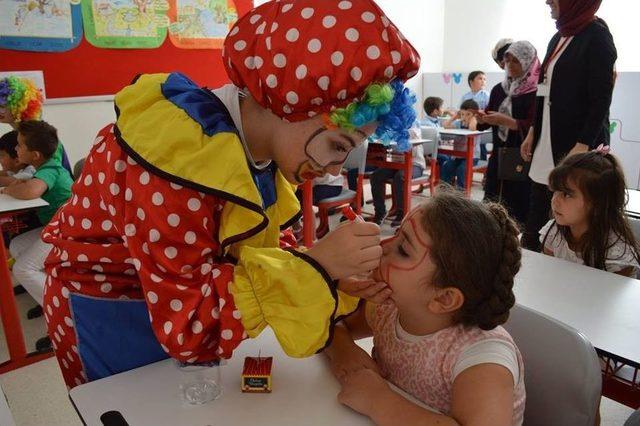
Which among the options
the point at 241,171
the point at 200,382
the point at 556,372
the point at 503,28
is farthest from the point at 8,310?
the point at 503,28

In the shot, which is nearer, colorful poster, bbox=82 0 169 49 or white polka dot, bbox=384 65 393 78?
white polka dot, bbox=384 65 393 78

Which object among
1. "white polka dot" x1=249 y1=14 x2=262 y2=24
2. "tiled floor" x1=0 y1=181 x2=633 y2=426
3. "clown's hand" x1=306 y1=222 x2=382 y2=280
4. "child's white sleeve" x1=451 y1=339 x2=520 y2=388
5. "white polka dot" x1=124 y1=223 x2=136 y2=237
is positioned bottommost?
"tiled floor" x1=0 y1=181 x2=633 y2=426

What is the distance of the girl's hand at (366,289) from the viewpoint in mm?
1016

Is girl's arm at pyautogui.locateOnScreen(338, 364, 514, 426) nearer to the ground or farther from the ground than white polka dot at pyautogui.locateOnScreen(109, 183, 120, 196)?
nearer to the ground

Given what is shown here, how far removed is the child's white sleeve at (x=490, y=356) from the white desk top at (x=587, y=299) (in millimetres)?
470

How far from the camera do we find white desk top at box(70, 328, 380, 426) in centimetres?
86

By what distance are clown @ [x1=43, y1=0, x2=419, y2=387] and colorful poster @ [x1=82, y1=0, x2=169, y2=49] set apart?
341cm

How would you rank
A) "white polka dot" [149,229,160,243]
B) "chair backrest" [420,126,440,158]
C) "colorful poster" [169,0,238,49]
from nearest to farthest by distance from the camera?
"white polka dot" [149,229,160,243]
"colorful poster" [169,0,238,49]
"chair backrest" [420,126,440,158]

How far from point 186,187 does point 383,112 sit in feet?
1.14

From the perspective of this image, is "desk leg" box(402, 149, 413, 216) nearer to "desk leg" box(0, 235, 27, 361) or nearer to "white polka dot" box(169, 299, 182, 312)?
"desk leg" box(0, 235, 27, 361)

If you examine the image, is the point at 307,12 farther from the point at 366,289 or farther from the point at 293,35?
the point at 366,289

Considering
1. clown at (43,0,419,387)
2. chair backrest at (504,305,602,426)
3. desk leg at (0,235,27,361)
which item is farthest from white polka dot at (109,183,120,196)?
desk leg at (0,235,27,361)

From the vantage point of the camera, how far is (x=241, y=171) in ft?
2.68

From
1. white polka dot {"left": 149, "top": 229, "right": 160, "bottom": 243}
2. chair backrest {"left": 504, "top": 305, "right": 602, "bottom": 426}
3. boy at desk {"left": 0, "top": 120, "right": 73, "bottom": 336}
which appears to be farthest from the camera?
boy at desk {"left": 0, "top": 120, "right": 73, "bottom": 336}
